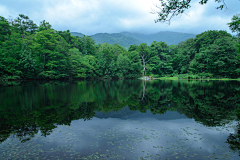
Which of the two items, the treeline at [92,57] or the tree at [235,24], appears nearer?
the tree at [235,24]

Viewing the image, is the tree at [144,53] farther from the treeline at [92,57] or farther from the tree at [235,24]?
the tree at [235,24]

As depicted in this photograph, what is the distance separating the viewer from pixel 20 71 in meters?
30.0

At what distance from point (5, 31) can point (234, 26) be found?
49.0 m

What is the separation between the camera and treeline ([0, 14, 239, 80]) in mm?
31406

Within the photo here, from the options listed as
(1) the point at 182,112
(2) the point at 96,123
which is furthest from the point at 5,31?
(1) the point at 182,112

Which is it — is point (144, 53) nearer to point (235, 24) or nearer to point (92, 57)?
point (92, 57)

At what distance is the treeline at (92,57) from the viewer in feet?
103

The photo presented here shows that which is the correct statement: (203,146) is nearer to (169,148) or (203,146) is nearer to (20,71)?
(169,148)

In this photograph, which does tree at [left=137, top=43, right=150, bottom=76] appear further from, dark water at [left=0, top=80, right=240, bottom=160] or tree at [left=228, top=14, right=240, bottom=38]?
dark water at [left=0, top=80, right=240, bottom=160]

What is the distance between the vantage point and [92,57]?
156 feet

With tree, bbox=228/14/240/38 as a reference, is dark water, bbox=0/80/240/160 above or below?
below

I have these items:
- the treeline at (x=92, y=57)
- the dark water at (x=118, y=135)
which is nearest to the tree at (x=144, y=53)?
the treeline at (x=92, y=57)

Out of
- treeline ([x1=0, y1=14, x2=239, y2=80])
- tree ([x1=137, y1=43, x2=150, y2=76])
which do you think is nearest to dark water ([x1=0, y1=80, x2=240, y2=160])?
treeline ([x1=0, y1=14, x2=239, y2=80])

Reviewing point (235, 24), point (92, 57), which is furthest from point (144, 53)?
point (235, 24)
